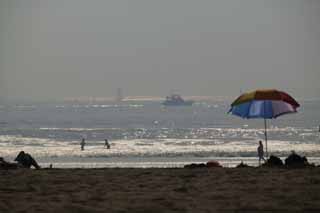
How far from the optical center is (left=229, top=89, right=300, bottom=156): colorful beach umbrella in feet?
54.5

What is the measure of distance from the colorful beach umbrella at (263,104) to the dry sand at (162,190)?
8.41ft

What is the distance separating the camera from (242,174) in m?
13.3

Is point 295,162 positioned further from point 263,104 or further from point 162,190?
point 162,190

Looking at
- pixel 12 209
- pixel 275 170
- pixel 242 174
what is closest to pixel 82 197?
pixel 12 209

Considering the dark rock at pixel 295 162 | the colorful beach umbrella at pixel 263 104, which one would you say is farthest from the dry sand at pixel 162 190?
the colorful beach umbrella at pixel 263 104

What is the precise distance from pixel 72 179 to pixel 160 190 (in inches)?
96.2

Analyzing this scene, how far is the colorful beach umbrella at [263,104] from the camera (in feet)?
54.5

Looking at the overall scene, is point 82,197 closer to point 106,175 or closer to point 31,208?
point 31,208

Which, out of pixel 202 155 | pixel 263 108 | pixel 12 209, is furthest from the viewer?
pixel 202 155

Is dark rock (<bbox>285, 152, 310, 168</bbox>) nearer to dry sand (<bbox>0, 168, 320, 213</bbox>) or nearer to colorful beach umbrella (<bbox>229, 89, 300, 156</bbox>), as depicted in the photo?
dry sand (<bbox>0, 168, 320, 213</bbox>)

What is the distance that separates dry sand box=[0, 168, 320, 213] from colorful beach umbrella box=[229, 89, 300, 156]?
8.41 ft

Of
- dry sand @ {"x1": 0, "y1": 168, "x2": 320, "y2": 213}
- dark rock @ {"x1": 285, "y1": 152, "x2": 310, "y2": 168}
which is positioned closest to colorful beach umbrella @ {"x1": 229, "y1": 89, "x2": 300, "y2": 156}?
dark rock @ {"x1": 285, "y1": 152, "x2": 310, "y2": 168}

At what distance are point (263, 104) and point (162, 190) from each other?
642cm

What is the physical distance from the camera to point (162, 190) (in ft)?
36.1
